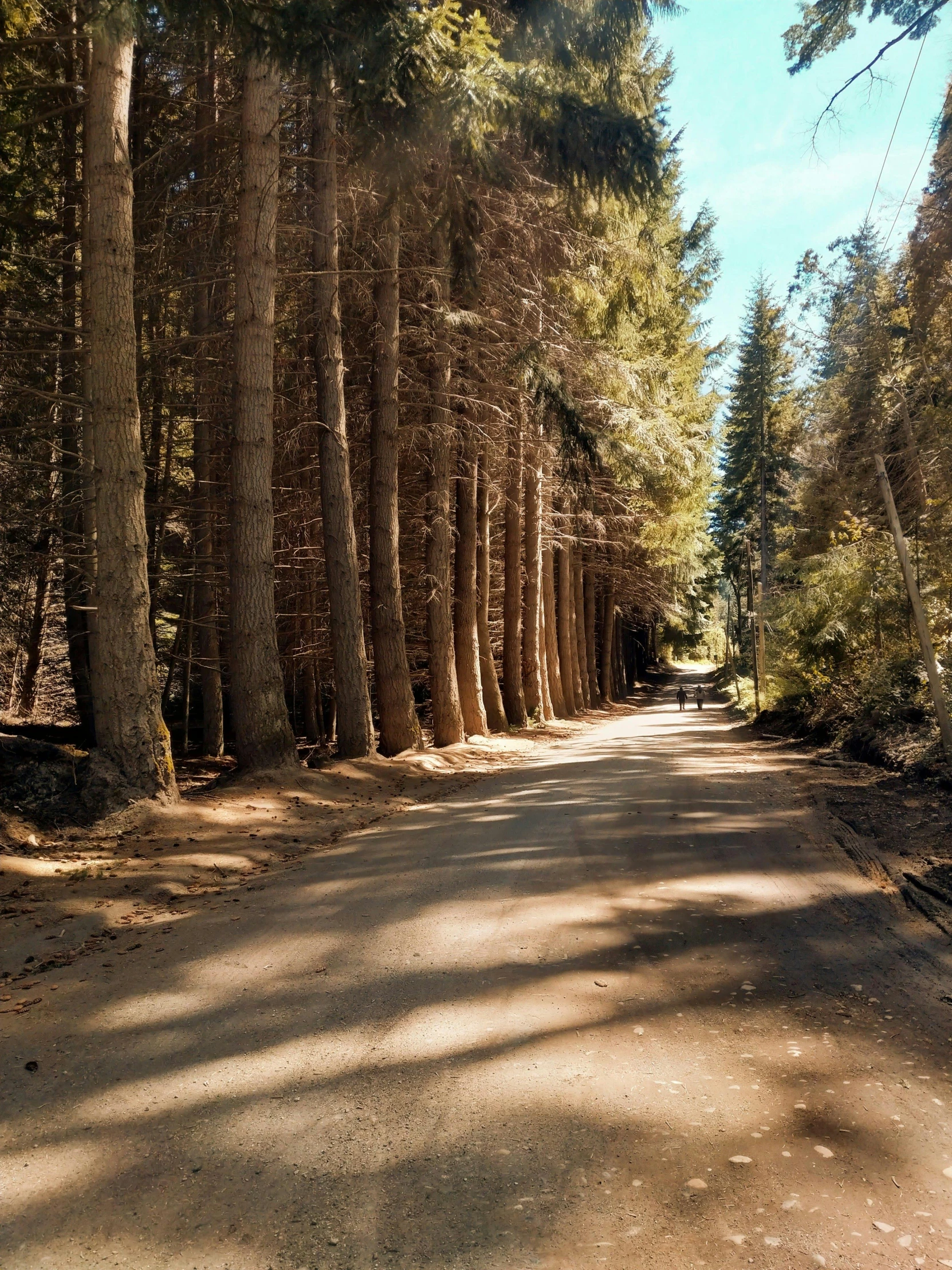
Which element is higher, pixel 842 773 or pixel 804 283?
pixel 804 283

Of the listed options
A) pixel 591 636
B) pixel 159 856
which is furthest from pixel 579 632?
pixel 159 856

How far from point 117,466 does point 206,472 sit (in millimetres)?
8974

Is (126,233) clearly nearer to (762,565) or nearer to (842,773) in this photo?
(842,773)

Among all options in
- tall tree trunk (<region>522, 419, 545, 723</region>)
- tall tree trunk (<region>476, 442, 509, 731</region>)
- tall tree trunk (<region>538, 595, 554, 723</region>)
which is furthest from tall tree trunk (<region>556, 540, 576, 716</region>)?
tall tree trunk (<region>476, 442, 509, 731</region>)

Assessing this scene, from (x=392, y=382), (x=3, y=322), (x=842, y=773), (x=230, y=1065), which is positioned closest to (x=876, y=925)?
(x=230, y=1065)

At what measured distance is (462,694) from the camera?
2009cm

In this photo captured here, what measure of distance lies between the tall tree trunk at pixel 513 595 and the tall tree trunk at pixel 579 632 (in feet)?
28.9

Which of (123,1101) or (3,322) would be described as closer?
(123,1101)

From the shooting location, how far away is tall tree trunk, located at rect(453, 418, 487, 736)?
758 inches

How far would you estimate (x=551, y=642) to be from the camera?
3083 cm

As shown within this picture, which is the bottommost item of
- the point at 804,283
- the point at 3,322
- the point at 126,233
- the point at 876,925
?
the point at 876,925

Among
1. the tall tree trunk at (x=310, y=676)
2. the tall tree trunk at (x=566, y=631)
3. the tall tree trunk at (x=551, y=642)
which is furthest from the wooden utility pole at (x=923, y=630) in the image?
the tall tree trunk at (x=566, y=631)

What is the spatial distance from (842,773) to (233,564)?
8904mm

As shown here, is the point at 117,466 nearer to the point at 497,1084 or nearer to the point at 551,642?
the point at 497,1084
